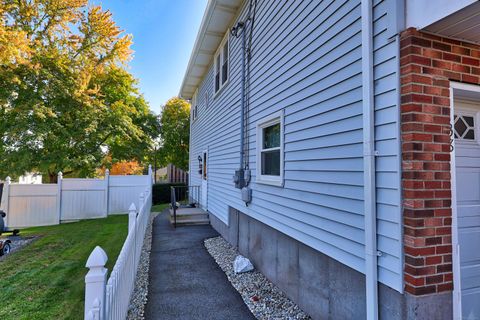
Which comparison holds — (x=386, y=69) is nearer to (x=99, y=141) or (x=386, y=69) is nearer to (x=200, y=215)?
(x=200, y=215)

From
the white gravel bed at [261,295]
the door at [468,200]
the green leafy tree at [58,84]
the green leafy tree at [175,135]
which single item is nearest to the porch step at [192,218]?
the white gravel bed at [261,295]

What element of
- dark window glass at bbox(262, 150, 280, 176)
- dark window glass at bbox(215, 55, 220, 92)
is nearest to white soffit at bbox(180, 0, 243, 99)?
dark window glass at bbox(215, 55, 220, 92)

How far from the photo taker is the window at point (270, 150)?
444cm

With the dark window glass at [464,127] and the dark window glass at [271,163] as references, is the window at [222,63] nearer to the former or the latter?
the dark window glass at [271,163]

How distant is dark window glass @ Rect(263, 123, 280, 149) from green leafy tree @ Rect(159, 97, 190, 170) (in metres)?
17.2

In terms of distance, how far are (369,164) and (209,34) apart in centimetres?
699

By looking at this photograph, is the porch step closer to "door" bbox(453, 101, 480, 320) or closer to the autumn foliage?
"door" bbox(453, 101, 480, 320)

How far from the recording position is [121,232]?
872 cm

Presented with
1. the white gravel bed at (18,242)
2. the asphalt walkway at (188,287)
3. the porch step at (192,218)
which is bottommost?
the white gravel bed at (18,242)

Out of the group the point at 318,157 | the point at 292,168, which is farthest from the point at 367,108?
the point at 292,168

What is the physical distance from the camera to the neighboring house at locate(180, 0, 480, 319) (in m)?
2.07

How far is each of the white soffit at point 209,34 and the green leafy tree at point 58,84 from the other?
5462 mm

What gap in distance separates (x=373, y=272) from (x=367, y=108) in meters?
1.39

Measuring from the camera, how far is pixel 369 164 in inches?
93.7
